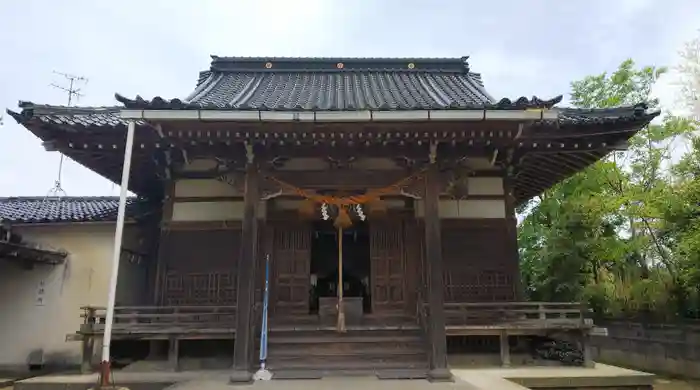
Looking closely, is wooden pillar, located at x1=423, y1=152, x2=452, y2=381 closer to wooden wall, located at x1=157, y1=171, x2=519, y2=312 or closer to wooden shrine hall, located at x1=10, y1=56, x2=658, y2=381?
wooden shrine hall, located at x1=10, y1=56, x2=658, y2=381

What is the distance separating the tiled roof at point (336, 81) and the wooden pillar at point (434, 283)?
101 inches

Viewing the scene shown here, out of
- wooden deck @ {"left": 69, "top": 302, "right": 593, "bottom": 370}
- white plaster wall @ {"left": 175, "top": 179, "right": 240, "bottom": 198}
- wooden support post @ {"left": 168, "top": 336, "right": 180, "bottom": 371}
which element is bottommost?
wooden support post @ {"left": 168, "top": 336, "right": 180, "bottom": 371}

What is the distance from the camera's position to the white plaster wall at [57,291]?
10.1 metres

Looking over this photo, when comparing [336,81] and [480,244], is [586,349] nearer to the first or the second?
[480,244]

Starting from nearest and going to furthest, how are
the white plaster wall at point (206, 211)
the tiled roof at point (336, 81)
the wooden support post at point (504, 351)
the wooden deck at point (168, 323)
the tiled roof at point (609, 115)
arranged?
the wooden deck at point (168, 323), the tiled roof at point (609, 115), the wooden support post at point (504, 351), the white plaster wall at point (206, 211), the tiled roof at point (336, 81)

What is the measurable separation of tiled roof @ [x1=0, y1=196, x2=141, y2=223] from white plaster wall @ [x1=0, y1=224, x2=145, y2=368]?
0.24 metres

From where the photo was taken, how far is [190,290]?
8.75m

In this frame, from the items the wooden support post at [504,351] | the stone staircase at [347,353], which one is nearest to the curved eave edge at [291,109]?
the stone staircase at [347,353]

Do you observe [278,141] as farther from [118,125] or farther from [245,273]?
[118,125]

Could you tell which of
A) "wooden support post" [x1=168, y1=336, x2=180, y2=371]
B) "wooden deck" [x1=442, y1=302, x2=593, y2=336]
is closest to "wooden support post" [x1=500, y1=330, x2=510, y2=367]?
"wooden deck" [x1=442, y1=302, x2=593, y2=336]

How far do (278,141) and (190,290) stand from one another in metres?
3.63

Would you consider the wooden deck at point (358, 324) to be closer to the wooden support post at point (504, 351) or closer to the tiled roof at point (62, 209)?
the wooden support post at point (504, 351)

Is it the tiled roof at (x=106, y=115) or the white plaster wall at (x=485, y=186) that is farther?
the white plaster wall at (x=485, y=186)

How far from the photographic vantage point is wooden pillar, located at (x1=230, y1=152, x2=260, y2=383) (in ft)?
21.9
